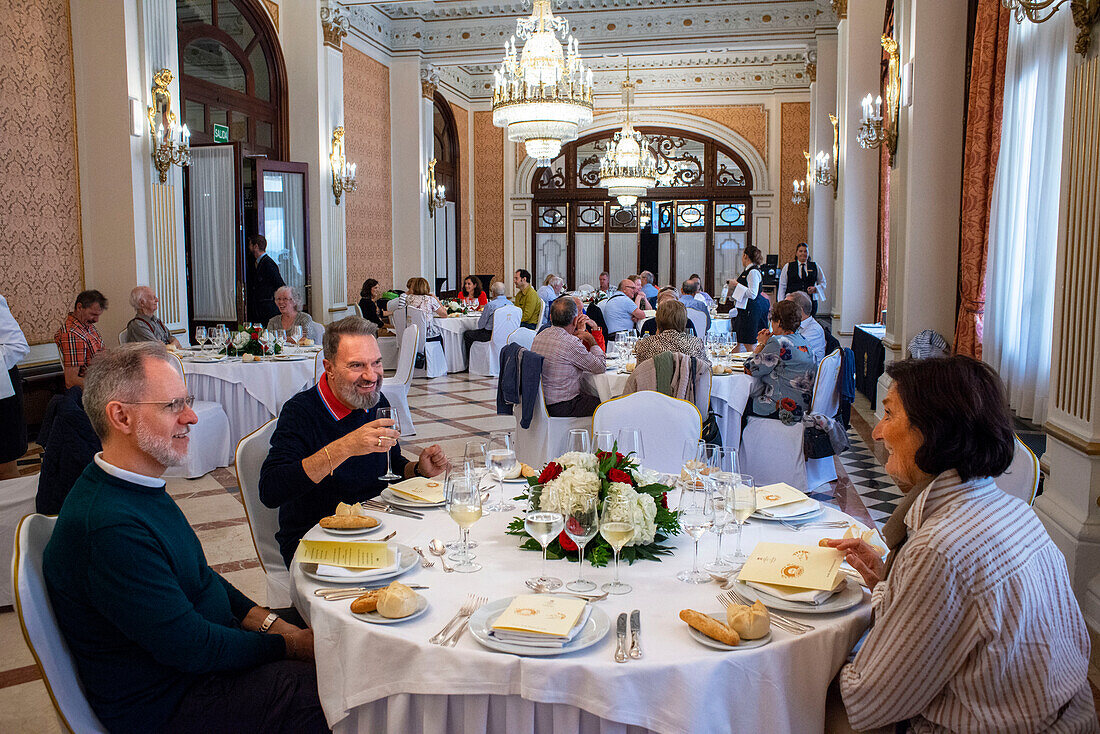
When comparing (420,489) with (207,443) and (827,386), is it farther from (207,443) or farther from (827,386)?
(207,443)

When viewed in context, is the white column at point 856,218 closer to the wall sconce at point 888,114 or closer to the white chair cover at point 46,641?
the wall sconce at point 888,114

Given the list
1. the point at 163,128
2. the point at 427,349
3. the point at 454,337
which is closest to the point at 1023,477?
the point at 163,128

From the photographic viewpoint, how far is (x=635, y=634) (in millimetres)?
1761

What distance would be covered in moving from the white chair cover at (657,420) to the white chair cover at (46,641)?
231 centimetres

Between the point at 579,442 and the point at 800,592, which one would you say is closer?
the point at 800,592

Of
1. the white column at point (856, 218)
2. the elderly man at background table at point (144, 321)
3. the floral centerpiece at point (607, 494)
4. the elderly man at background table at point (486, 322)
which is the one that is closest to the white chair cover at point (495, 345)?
the elderly man at background table at point (486, 322)

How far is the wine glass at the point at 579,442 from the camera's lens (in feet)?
7.80

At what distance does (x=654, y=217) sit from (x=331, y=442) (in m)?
16.2

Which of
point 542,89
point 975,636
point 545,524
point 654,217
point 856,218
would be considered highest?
point 542,89

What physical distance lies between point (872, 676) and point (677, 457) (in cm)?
211

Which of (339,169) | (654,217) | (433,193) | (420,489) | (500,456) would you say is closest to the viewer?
(500,456)

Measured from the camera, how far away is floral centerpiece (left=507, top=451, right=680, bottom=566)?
1.98 m

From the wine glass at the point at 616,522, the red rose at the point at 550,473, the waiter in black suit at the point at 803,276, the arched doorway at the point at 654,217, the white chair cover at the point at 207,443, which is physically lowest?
the white chair cover at the point at 207,443

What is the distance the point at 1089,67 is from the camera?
3535 mm
